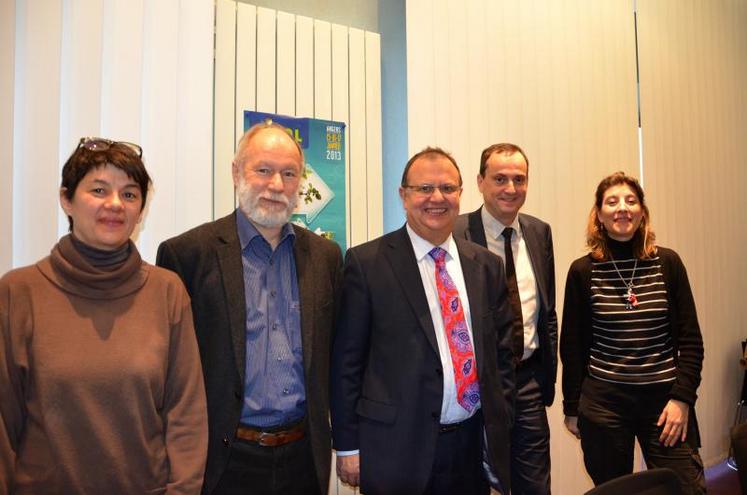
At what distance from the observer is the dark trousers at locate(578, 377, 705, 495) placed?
7.44 feet

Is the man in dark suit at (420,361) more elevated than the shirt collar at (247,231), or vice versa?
the shirt collar at (247,231)

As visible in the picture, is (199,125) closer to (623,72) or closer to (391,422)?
(391,422)

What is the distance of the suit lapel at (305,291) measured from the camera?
166cm

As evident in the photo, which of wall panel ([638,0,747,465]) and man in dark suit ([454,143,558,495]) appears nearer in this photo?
man in dark suit ([454,143,558,495])

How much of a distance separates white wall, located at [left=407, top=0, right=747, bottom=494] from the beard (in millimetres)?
1323

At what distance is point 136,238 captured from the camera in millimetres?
2150

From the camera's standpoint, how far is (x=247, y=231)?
1.73 meters

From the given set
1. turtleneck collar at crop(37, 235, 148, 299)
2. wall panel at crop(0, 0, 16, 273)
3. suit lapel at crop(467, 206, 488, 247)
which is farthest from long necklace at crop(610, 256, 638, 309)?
wall panel at crop(0, 0, 16, 273)

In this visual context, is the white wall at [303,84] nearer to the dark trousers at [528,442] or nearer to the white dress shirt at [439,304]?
the white dress shirt at [439,304]

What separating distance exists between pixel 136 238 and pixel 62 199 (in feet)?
2.29

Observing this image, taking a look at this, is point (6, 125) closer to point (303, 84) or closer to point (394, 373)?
point (303, 84)

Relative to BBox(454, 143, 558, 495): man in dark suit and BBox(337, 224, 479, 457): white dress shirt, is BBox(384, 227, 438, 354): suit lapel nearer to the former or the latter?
BBox(337, 224, 479, 457): white dress shirt

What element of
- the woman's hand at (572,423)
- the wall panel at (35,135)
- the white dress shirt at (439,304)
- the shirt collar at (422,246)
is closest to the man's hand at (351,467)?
the white dress shirt at (439,304)

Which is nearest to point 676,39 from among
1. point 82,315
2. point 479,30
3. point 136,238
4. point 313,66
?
point 479,30
